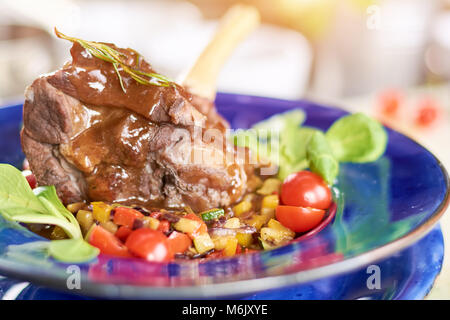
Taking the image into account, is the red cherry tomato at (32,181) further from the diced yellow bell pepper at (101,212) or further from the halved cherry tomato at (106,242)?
the halved cherry tomato at (106,242)

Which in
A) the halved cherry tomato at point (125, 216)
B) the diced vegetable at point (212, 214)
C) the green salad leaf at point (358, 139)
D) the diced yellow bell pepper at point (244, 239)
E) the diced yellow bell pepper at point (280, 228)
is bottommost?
the diced yellow bell pepper at point (244, 239)

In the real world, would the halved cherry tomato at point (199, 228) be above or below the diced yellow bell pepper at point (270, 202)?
above

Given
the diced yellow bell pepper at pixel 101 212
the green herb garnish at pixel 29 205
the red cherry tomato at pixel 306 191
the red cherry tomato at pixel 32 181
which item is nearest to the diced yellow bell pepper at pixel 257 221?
the red cherry tomato at pixel 306 191

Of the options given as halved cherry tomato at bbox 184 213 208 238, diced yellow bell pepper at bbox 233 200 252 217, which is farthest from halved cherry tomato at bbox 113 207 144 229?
diced yellow bell pepper at bbox 233 200 252 217

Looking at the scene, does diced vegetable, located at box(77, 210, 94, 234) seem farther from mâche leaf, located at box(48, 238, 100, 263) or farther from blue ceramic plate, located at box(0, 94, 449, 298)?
mâche leaf, located at box(48, 238, 100, 263)

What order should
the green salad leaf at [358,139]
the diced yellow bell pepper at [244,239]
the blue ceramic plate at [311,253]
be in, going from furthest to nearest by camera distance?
the green salad leaf at [358,139], the diced yellow bell pepper at [244,239], the blue ceramic plate at [311,253]

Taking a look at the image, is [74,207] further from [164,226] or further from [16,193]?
[164,226]
